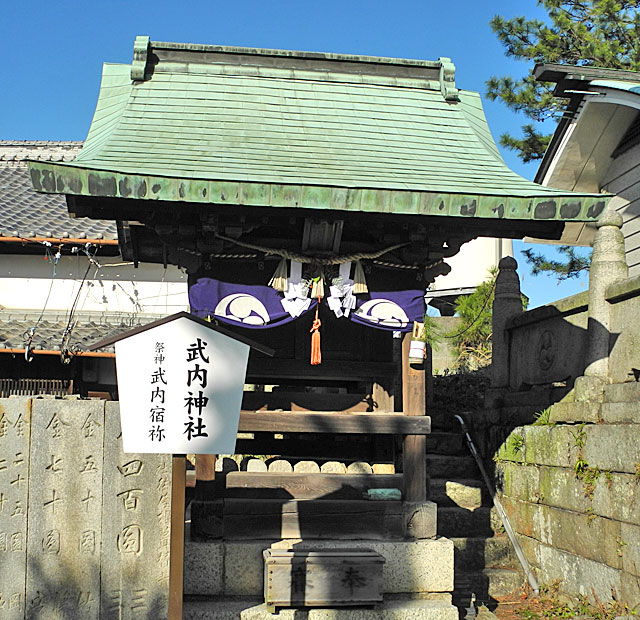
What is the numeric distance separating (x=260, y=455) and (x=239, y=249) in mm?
3918

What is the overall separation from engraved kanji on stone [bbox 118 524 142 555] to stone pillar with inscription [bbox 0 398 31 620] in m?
0.84

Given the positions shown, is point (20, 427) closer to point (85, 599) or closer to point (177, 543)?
point (85, 599)

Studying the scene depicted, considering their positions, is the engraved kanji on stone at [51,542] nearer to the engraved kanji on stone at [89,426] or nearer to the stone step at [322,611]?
the engraved kanji on stone at [89,426]

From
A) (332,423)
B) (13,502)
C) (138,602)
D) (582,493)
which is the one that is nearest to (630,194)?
(582,493)

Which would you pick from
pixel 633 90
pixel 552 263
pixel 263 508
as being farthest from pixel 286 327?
pixel 552 263

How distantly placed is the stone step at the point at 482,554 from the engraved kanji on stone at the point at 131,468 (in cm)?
442

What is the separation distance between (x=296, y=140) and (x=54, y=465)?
4467 mm

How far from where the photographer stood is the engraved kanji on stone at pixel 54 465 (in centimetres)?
707

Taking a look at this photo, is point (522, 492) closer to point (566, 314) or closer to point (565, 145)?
point (566, 314)

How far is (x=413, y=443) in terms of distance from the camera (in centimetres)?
884

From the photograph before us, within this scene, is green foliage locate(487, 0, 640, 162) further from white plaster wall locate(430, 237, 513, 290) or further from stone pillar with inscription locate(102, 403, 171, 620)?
stone pillar with inscription locate(102, 403, 171, 620)

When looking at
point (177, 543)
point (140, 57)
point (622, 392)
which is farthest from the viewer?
point (140, 57)

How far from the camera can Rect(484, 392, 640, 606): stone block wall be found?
765cm

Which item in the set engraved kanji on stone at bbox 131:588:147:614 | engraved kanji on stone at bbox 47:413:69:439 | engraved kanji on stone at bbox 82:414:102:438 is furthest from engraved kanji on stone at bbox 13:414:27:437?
engraved kanji on stone at bbox 131:588:147:614
